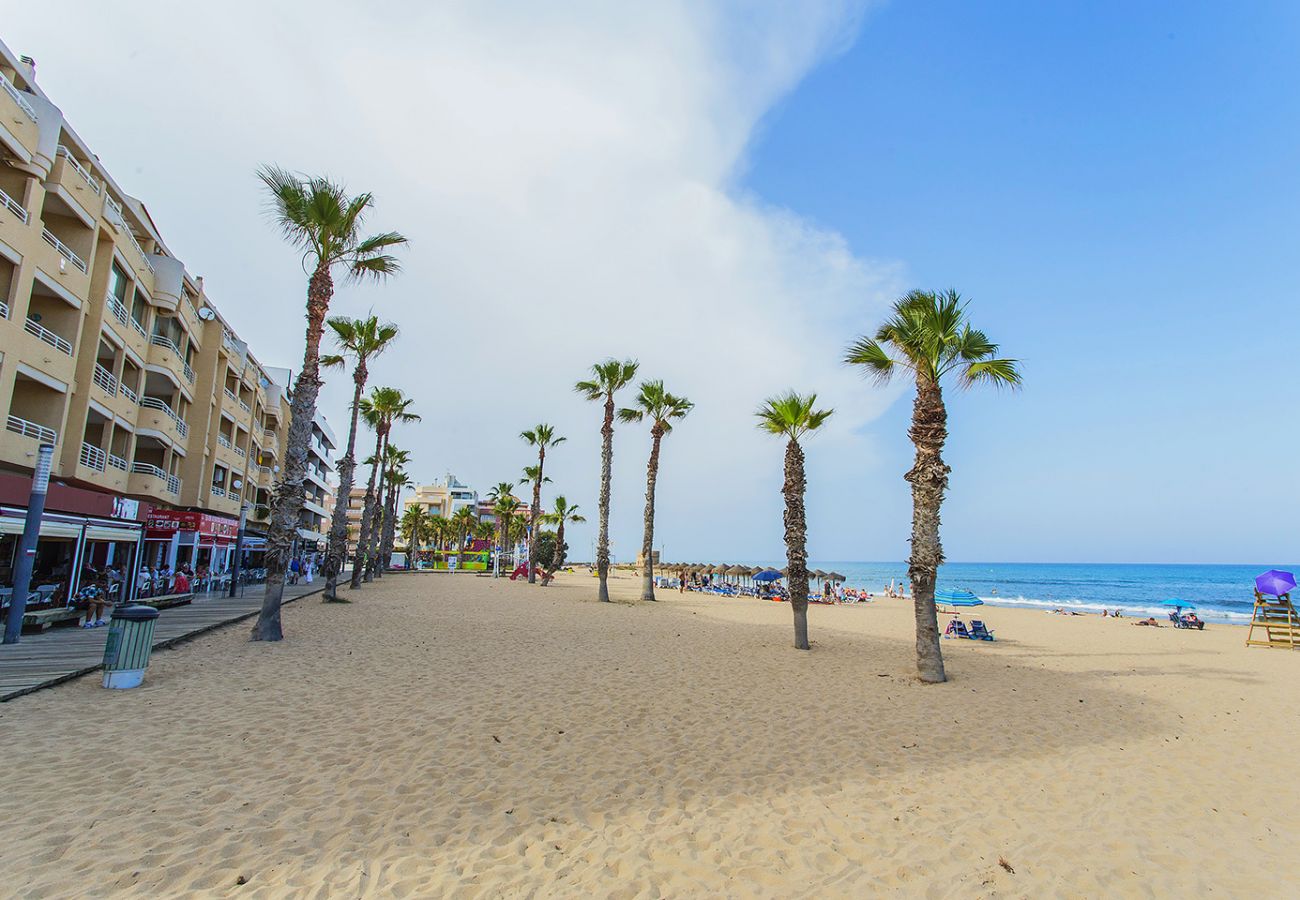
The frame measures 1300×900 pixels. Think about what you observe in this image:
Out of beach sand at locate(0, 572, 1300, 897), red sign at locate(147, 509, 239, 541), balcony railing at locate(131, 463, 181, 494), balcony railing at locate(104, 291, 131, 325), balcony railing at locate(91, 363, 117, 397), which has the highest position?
balcony railing at locate(104, 291, 131, 325)

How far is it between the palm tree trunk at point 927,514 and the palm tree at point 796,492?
12.5 ft

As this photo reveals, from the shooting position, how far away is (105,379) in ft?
68.8

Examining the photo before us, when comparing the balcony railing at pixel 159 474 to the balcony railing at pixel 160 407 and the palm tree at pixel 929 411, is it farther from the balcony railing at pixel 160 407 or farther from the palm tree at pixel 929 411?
the palm tree at pixel 929 411

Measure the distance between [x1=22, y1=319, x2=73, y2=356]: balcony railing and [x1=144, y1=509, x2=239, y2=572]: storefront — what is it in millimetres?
6473

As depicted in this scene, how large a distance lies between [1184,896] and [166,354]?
107 ft

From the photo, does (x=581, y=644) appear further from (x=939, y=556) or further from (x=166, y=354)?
(x=166, y=354)

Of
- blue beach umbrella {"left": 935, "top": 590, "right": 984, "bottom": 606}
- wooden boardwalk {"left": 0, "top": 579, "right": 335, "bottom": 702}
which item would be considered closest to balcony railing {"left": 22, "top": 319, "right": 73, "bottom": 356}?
wooden boardwalk {"left": 0, "top": 579, "right": 335, "bottom": 702}

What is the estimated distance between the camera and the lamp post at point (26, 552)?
36.8 ft

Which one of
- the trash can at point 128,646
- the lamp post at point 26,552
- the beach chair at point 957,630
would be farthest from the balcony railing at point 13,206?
the beach chair at point 957,630

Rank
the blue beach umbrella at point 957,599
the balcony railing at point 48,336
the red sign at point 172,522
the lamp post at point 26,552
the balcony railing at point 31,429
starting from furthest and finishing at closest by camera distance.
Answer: the blue beach umbrella at point 957,599, the red sign at point 172,522, the balcony railing at point 48,336, the balcony railing at point 31,429, the lamp post at point 26,552

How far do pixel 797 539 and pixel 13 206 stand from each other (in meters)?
22.3

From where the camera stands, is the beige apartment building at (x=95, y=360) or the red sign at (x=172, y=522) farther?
the red sign at (x=172, y=522)

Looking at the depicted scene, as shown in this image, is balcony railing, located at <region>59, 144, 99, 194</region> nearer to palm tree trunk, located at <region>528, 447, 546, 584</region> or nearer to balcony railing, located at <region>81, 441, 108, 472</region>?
balcony railing, located at <region>81, 441, 108, 472</region>

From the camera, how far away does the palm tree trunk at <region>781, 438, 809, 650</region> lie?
1622cm
